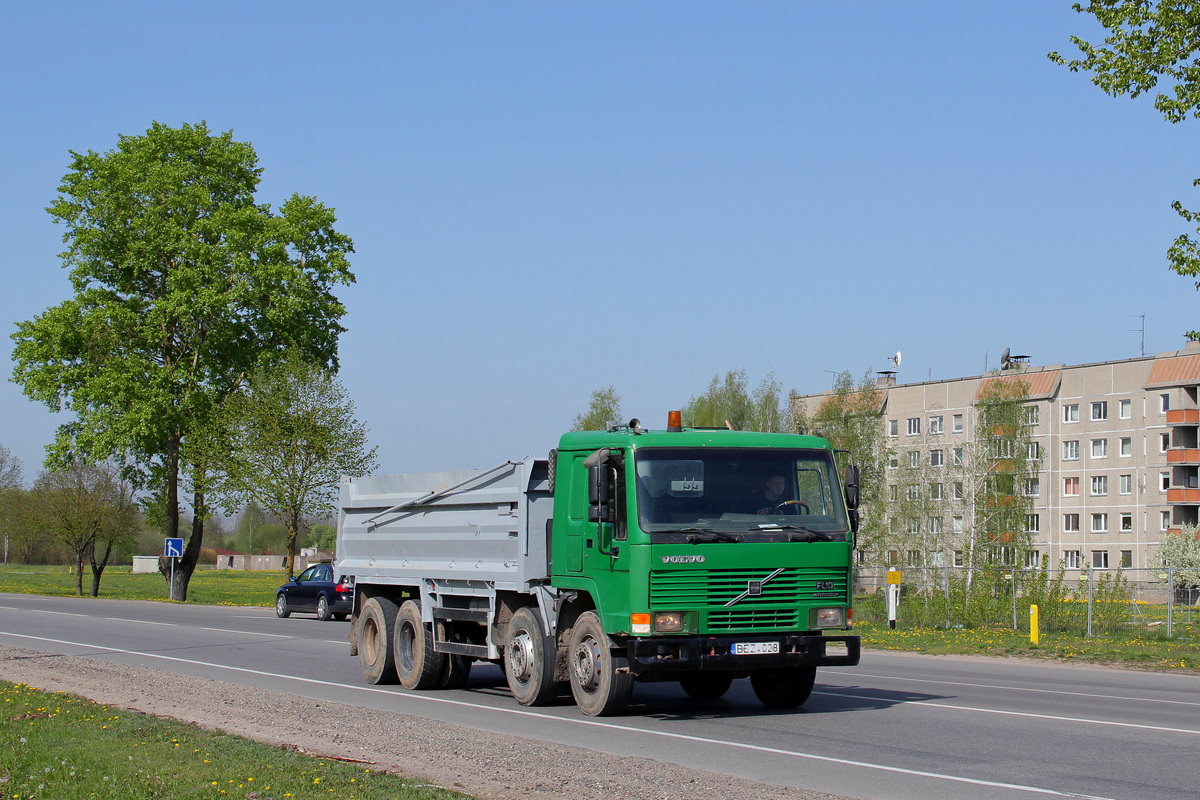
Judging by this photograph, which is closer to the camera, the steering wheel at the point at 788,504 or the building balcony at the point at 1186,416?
the steering wheel at the point at 788,504

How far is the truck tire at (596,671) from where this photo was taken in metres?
12.1

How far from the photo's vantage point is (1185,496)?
7738 cm

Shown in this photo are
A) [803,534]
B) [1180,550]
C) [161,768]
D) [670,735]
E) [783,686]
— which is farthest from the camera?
[1180,550]

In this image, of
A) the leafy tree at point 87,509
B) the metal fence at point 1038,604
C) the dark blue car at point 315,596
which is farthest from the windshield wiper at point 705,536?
the leafy tree at point 87,509

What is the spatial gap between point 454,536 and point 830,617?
4.82m

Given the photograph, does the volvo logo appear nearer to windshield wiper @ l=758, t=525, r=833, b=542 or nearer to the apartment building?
windshield wiper @ l=758, t=525, r=833, b=542

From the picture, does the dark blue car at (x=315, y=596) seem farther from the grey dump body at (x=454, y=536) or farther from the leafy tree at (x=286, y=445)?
the grey dump body at (x=454, y=536)

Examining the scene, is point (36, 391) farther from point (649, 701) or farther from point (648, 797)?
point (648, 797)

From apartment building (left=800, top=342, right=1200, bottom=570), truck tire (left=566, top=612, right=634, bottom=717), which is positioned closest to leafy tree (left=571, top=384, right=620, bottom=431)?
apartment building (left=800, top=342, right=1200, bottom=570)

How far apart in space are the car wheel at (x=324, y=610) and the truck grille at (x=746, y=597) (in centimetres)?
2516

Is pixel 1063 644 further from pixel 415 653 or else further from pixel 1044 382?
pixel 1044 382

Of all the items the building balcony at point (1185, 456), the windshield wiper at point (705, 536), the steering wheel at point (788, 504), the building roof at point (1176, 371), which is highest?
the building roof at point (1176, 371)

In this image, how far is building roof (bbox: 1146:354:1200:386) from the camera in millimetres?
77000

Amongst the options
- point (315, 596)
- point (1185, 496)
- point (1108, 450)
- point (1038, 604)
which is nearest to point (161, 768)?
point (1038, 604)
